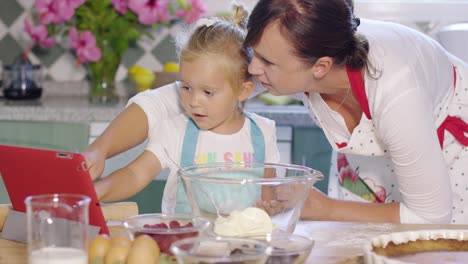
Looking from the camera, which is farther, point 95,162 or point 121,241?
point 95,162

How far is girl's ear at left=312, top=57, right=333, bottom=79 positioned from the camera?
188cm

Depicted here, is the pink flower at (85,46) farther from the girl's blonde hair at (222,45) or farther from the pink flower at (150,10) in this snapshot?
the girl's blonde hair at (222,45)

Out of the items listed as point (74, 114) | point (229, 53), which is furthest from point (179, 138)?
point (74, 114)

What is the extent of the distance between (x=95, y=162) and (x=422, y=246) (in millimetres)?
672

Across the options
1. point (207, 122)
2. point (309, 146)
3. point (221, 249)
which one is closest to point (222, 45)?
point (207, 122)

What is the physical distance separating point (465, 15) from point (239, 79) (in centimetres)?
192

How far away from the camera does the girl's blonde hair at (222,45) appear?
1.90 m

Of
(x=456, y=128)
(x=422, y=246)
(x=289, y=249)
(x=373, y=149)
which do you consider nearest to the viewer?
(x=289, y=249)

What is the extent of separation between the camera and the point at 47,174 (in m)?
1.43

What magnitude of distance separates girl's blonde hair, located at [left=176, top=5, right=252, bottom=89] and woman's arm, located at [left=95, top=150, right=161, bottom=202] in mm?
246

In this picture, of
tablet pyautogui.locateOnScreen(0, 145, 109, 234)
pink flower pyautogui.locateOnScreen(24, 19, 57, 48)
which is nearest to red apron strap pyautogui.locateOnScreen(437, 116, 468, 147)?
tablet pyautogui.locateOnScreen(0, 145, 109, 234)

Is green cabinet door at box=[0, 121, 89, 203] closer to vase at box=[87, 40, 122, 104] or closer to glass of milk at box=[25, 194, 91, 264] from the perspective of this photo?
glass of milk at box=[25, 194, 91, 264]

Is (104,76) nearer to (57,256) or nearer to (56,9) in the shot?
(56,9)

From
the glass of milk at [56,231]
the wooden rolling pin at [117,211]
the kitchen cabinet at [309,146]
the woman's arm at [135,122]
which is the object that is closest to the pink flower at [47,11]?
the kitchen cabinet at [309,146]
